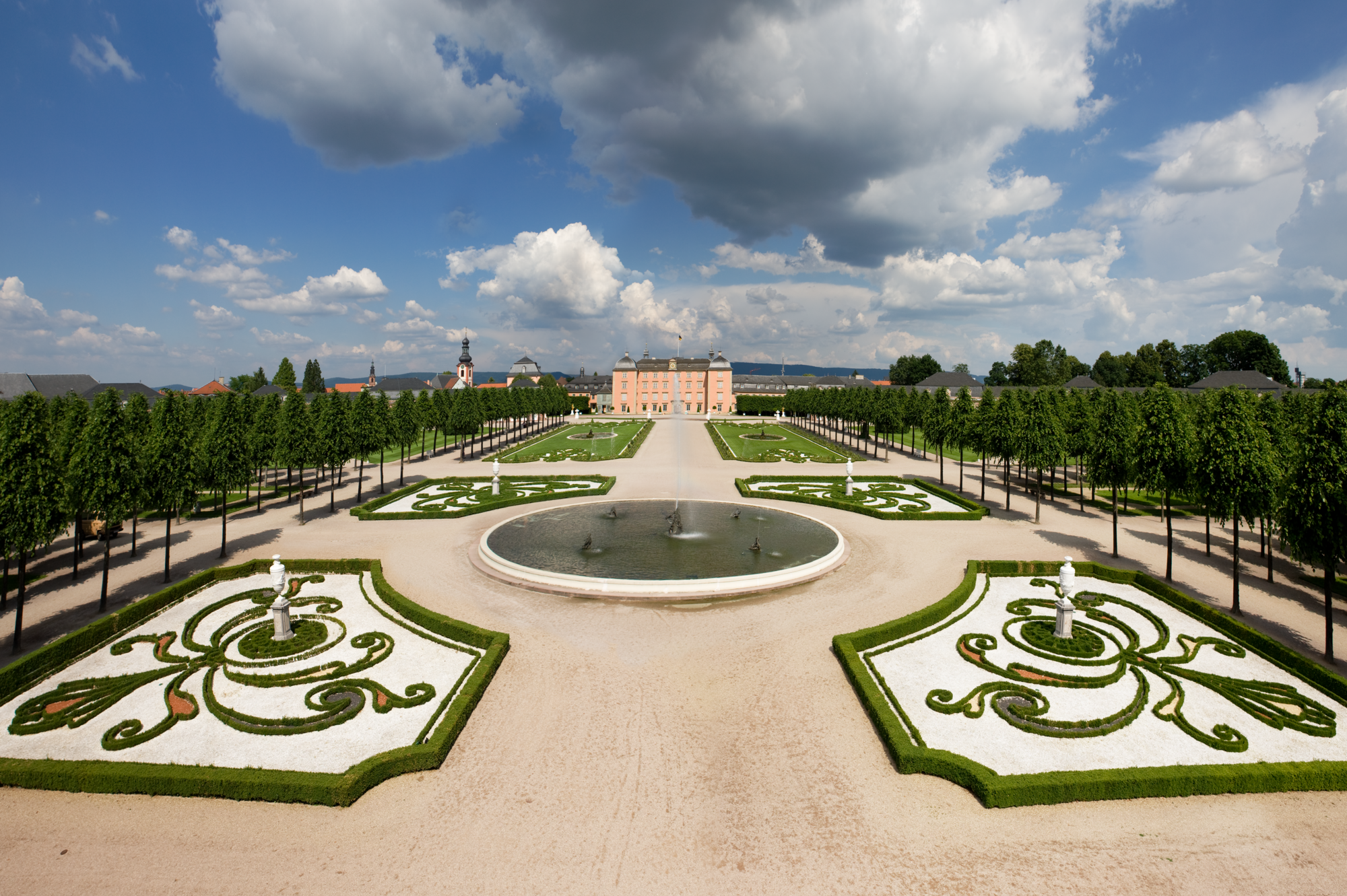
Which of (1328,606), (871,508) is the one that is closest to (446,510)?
(871,508)

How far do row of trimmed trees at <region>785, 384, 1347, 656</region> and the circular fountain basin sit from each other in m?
11.7

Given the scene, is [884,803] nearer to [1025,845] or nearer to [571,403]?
[1025,845]

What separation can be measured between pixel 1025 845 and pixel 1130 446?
65.7 ft

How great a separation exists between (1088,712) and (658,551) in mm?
14174

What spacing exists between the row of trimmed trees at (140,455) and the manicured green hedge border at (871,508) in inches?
967

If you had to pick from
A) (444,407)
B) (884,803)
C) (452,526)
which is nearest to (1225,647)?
(884,803)

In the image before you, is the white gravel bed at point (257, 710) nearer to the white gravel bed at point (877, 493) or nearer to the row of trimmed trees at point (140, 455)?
the row of trimmed trees at point (140, 455)

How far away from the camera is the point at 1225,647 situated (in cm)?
1486

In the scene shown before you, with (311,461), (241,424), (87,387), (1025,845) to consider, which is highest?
(87,387)

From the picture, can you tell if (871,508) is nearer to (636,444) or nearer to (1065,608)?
(1065,608)

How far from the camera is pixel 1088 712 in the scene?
478 inches

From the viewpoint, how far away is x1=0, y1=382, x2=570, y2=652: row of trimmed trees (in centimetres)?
1518

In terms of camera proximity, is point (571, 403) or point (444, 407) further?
point (571, 403)

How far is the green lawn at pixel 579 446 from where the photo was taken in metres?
51.8
